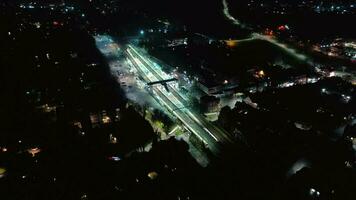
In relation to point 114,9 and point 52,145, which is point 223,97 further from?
point 114,9

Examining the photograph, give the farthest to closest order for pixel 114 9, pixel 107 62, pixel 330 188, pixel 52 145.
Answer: pixel 114 9, pixel 107 62, pixel 52 145, pixel 330 188

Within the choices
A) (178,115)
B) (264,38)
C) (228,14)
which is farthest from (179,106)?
(228,14)

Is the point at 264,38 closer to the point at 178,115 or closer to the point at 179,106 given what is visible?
the point at 179,106

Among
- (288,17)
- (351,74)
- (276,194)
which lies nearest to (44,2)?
(288,17)

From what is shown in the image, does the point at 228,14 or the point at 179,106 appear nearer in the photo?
the point at 179,106

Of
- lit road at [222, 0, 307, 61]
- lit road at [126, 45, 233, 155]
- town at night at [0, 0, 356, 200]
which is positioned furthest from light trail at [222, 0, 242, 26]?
lit road at [126, 45, 233, 155]
